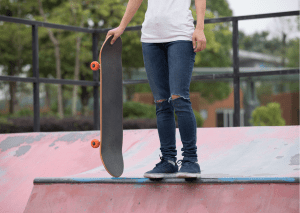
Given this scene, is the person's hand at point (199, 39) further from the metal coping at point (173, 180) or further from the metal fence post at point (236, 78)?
the metal fence post at point (236, 78)

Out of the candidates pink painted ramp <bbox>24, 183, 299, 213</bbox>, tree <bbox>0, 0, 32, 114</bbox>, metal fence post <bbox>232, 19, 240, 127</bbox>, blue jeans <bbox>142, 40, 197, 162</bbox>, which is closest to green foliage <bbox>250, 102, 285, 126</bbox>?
tree <bbox>0, 0, 32, 114</bbox>

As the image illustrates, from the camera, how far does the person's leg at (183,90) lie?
80.7 inches

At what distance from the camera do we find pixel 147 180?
2.03m

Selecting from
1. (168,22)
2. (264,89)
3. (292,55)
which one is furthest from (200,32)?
(264,89)

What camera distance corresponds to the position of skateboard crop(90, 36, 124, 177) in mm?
2322

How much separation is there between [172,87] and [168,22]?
400 mm

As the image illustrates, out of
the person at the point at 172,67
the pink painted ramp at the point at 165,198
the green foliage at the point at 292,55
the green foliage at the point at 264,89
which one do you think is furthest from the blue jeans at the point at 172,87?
the green foliage at the point at 264,89

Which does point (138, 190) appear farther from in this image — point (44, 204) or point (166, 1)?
point (166, 1)

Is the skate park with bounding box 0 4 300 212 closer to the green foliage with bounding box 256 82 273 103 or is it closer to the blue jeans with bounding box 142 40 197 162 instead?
the blue jeans with bounding box 142 40 197 162

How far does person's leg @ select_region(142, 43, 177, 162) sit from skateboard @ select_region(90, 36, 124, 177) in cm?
33

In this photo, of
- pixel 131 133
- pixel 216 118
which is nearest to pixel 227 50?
pixel 216 118

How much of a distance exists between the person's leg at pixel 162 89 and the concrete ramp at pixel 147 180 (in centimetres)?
30

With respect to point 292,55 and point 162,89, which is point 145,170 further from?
point 292,55

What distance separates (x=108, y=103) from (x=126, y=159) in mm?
898
